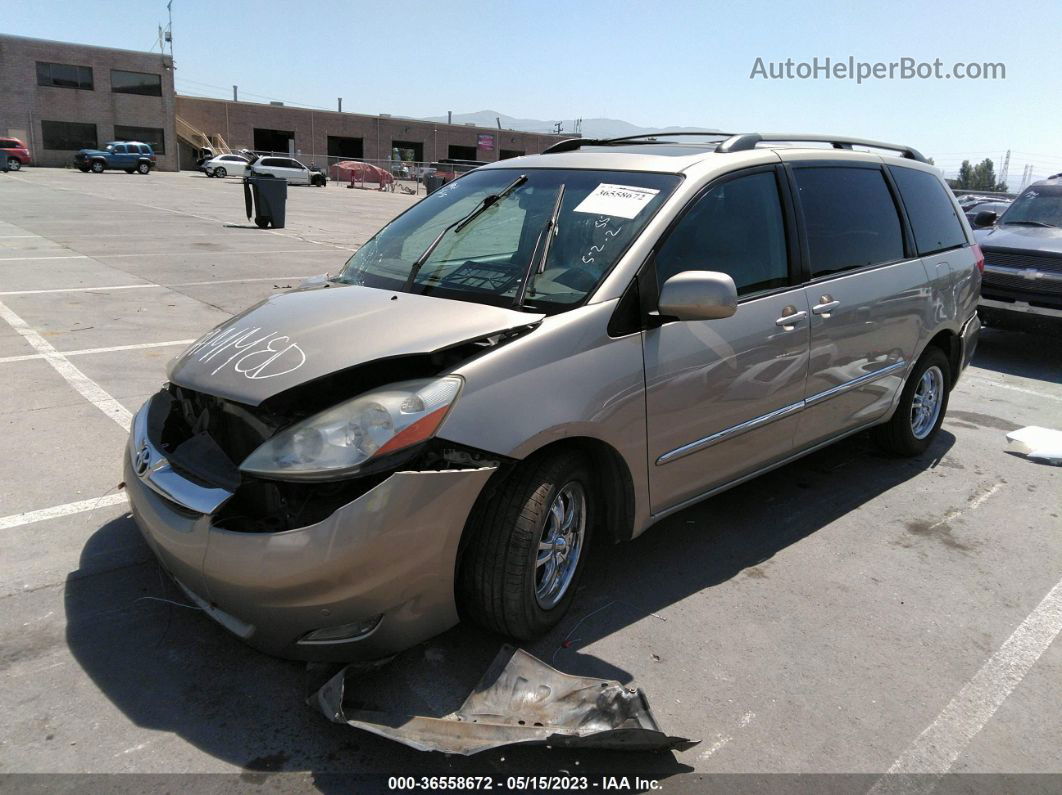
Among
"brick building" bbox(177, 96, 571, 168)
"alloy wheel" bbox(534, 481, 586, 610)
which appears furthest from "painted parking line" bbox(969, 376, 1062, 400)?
"brick building" bbox(177, 96, 571, 168)

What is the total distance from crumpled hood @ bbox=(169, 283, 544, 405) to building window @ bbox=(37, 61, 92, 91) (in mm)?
61725

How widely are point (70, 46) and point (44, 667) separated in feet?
207

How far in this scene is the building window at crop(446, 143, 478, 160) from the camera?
74.7 m

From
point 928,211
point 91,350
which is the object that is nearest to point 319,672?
point 928,211

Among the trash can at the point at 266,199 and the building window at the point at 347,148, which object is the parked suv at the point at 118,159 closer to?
the building window at the point at 347,148

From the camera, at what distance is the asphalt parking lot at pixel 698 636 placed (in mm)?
2463

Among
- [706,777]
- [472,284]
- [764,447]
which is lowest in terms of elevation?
[706,777]

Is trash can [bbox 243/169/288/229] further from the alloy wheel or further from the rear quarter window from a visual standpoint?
the alloy wheel

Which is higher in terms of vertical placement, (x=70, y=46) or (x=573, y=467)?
(x=70, y=46)

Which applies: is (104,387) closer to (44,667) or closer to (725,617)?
(44,667)

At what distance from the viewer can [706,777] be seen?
7.89ft

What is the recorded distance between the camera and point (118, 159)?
46312 mm

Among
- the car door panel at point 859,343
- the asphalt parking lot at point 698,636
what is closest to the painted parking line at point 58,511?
the asphalt parking lot at point 698,636

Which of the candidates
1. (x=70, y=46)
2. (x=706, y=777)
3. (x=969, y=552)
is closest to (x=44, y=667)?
(x=706, y=777)
